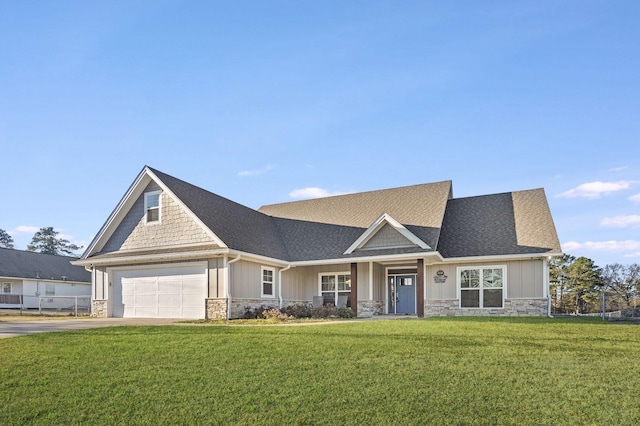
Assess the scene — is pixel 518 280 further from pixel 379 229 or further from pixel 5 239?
pixel 5 239

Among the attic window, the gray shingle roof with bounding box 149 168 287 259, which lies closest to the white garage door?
the gray shingle roof with bounding box 149 168 287 259

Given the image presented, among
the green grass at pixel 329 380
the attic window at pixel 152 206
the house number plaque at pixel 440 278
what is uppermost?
the attic window at pixel 152 206

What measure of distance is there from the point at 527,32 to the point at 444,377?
37.5 ft

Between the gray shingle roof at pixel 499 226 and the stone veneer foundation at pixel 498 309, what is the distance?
1883 millimetres

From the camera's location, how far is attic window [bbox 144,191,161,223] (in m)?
19.0

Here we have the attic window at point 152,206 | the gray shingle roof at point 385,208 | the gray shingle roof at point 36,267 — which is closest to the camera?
the attic window at point 152,206

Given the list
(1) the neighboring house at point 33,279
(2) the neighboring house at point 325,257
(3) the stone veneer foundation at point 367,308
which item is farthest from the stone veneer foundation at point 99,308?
(1) the neighboring house at point 33,279

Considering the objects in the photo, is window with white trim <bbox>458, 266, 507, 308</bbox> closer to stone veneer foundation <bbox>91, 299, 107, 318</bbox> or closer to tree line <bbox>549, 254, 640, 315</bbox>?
tree line <bbox>549, 254, 640, 315</bbox>

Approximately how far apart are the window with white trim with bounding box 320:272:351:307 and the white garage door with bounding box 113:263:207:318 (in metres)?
5.67

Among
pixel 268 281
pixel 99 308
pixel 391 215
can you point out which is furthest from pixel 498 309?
pixel 99 308

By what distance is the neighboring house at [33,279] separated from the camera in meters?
33.6

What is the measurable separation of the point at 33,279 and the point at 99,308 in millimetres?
19855

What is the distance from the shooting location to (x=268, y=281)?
62.9 feet

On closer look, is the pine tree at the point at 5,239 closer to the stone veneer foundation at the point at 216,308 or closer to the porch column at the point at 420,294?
the stone veneer foundation at the point at 216,308
